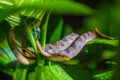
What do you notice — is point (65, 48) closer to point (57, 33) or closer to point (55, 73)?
point (57, 33)

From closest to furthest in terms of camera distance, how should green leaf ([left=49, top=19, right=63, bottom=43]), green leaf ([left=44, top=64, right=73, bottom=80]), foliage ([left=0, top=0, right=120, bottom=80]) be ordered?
foliage ([left=0, top=0, right=120, bottom=80])
green leaf ([left=44, top=64, right=73, bottom=80])
green leaf ([left=49, top=19, right=63, bottom=43])

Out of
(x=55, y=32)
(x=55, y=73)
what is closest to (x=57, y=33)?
(x=55, y=32)

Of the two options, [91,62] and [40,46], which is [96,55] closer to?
[91,62]

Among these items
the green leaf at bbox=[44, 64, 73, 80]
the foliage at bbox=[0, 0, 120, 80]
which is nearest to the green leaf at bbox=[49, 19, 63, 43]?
the foliage at bbox=[0, 0, 120, 80]

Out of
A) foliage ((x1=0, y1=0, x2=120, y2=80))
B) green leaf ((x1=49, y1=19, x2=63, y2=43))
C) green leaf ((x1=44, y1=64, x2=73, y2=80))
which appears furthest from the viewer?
green leaf ((x1=49, y1=19, x2=63, y2=43))

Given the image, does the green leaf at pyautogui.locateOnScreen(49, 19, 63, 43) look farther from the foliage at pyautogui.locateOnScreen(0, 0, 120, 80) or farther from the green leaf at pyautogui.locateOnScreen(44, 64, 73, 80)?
the green leaf at pyautogui.locateOnScreen(44, 64, 73, 80)

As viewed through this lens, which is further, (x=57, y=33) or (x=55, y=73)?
(x=57, y=33)

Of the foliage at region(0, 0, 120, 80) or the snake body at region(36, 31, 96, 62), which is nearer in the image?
the foliage at region(0, 0, 120, 80)

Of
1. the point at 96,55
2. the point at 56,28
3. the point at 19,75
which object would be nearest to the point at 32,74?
the point at 19,75
